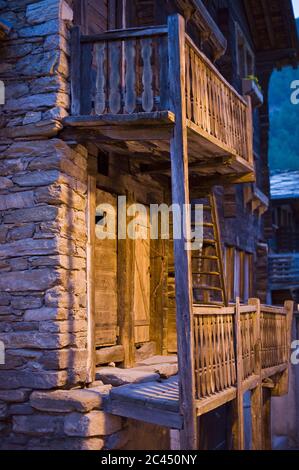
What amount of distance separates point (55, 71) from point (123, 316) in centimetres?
327

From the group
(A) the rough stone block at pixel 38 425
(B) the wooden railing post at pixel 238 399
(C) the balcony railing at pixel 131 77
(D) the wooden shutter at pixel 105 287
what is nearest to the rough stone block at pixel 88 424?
(A) the rough stone block at pixel 38 425

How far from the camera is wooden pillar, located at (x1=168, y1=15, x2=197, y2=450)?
6371 mm

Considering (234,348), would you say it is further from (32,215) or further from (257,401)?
(32,215)

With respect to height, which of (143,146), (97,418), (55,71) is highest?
(55,71)

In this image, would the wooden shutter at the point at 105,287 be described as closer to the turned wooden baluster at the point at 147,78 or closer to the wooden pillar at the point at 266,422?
the turned wooden baluster at the point at 147,78

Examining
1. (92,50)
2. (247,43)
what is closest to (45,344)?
(92,50)

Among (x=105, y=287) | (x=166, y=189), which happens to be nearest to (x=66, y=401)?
(x=105, y=287)

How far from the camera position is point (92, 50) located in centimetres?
750

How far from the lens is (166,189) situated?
10367 millimetres

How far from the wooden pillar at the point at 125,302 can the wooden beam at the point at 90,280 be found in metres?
0.90

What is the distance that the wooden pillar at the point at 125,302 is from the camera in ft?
28.1

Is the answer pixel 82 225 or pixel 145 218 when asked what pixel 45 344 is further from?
pixel 145 218

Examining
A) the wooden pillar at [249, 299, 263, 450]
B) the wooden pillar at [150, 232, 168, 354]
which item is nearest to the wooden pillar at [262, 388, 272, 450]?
the wooden pillar at [249, 299, 263, 450]

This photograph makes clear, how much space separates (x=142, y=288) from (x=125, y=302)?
2.93 feet
